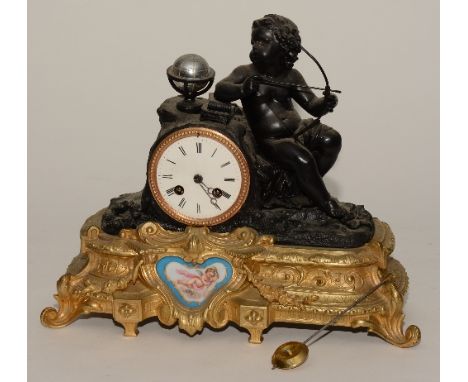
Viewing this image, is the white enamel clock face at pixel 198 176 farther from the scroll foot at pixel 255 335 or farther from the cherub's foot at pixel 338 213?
the scroll foot at pixel 255 335

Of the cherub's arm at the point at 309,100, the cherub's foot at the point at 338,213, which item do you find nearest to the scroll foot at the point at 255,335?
the cherub's foot at the point at 338,213

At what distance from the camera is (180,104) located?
6.31 metres

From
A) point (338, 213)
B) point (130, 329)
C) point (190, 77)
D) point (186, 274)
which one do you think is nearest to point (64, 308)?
point (130, 329)

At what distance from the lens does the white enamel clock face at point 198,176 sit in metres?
6.14

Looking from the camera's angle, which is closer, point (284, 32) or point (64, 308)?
point (284, 32)

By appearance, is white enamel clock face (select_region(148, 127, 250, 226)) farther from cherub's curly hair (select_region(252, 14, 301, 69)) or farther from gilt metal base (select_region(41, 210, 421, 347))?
cherub's curly hair (select_region(252, 14, 301, 69))

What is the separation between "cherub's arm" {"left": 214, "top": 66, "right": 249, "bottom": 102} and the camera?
621cm

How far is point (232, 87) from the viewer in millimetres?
6211

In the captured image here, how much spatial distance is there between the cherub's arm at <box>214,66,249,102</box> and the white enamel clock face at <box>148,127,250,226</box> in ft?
0.72

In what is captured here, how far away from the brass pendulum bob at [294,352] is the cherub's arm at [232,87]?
1.17m

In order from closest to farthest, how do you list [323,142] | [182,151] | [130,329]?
[182,151] → [130,329] → [323,142]

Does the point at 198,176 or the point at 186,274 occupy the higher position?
the point at 198,176

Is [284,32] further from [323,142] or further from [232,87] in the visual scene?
[323,142]

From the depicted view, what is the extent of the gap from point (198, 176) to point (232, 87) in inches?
18.7
